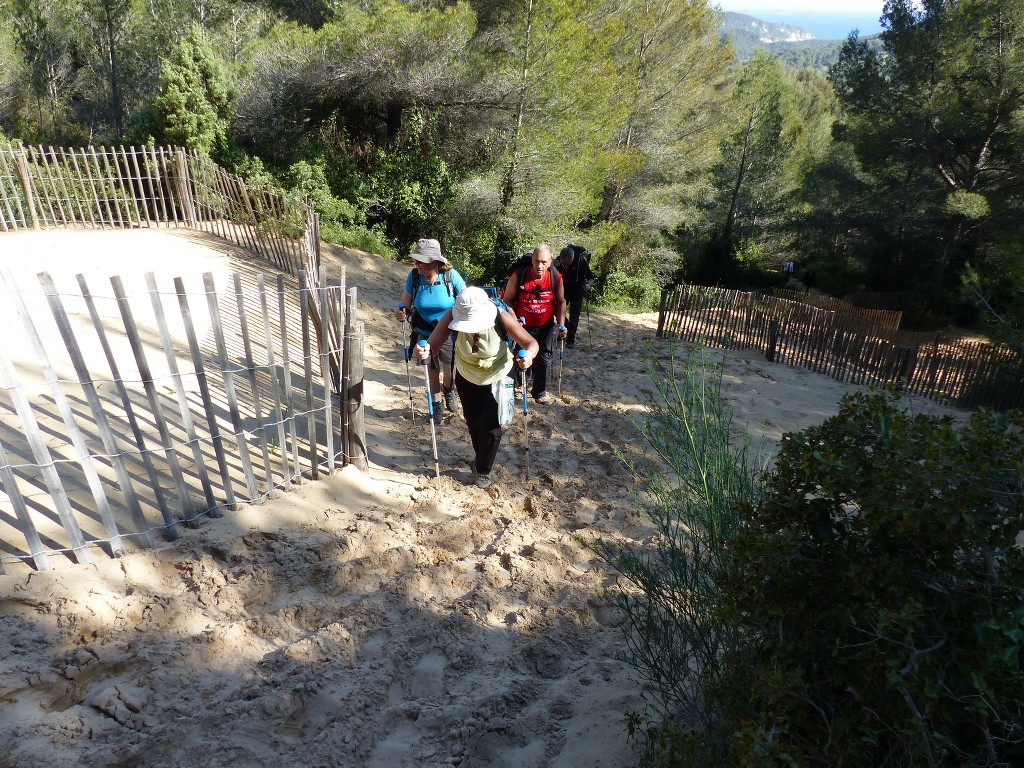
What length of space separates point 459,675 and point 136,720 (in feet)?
4.53

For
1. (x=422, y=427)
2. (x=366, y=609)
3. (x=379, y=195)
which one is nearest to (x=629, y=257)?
(x=379, y=195)

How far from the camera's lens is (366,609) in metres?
3.36

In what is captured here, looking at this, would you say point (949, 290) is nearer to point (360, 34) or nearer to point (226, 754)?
point (360, 34)

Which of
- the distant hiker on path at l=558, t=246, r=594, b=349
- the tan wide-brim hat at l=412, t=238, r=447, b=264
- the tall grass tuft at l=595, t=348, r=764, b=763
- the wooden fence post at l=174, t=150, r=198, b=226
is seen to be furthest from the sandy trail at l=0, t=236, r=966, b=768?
the wooden fence post at l=174, t=150, r=198, b=226

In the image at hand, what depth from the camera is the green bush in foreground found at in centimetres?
163

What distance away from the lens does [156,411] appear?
3414mm

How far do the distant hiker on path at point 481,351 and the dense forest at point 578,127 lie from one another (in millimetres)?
9239

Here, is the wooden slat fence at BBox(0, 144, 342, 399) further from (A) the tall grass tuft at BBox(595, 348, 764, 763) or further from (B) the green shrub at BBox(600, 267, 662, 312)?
(B) the green shrub at BBox(600, 267, 662, 312)

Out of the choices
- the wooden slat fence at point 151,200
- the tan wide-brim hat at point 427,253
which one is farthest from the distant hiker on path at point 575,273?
the wooden slat fence at point 151,200

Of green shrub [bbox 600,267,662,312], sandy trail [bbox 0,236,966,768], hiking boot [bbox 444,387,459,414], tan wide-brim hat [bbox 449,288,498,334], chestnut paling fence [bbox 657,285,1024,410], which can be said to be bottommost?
green shrub [bbox 600,267,662,312]

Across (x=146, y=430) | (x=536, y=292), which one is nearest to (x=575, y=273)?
(x=536, y=292)

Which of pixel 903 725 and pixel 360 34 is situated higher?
pixel 360 34

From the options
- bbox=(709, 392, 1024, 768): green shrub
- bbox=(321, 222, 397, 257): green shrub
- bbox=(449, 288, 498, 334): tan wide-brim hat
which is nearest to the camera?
bbox=(709, 392, 1024, 768): green shrub

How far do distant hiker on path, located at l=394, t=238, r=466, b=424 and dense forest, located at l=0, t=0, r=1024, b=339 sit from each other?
8996mm
